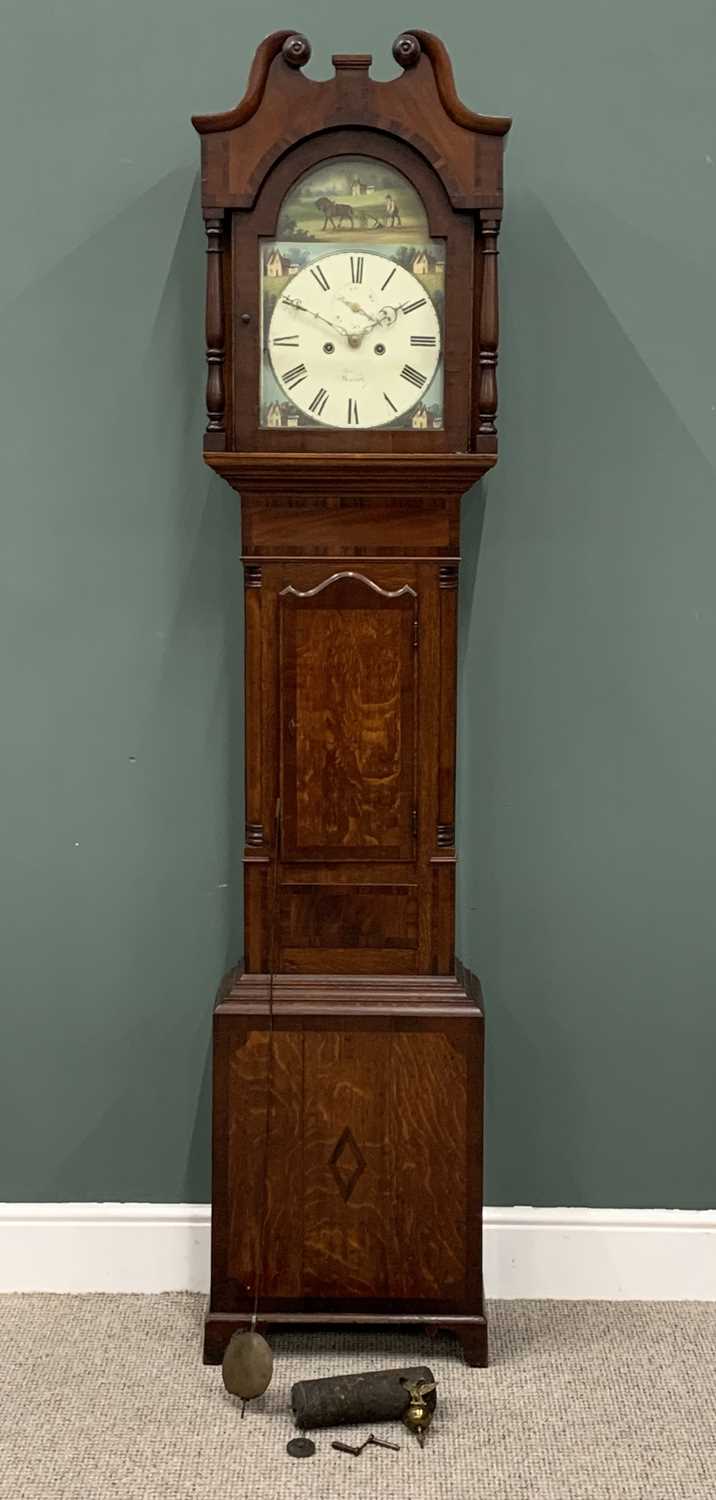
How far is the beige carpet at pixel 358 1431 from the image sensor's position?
5.69ft

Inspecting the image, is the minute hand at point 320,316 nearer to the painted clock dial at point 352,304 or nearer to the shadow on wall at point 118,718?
the painted clock dial at point 352,304

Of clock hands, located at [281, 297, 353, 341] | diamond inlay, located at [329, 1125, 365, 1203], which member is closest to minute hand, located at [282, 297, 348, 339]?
clock hands, located at [281, 297, 353, 341]

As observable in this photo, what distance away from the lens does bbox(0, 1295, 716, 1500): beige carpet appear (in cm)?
173

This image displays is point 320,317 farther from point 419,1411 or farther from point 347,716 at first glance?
point 419,1411

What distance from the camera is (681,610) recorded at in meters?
2.14

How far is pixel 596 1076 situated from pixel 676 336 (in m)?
1.24

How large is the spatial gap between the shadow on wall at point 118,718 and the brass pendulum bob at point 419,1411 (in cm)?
54

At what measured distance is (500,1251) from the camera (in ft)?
7.18

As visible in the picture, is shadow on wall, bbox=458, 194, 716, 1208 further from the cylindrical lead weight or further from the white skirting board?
the cylindrical lead weight

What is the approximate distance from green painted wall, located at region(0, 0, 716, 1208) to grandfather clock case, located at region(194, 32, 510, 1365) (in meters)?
0.22

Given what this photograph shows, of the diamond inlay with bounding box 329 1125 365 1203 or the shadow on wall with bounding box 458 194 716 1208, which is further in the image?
the shadow on wall with bounding box 458 194 716 1208

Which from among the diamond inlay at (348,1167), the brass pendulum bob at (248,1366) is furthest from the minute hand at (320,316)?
the brass pendulum bob at (248,1366)

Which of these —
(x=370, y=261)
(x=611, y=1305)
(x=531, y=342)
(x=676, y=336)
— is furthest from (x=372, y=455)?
(x=611, y=1305)

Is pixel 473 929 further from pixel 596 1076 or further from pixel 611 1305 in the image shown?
pixel 611 1305
